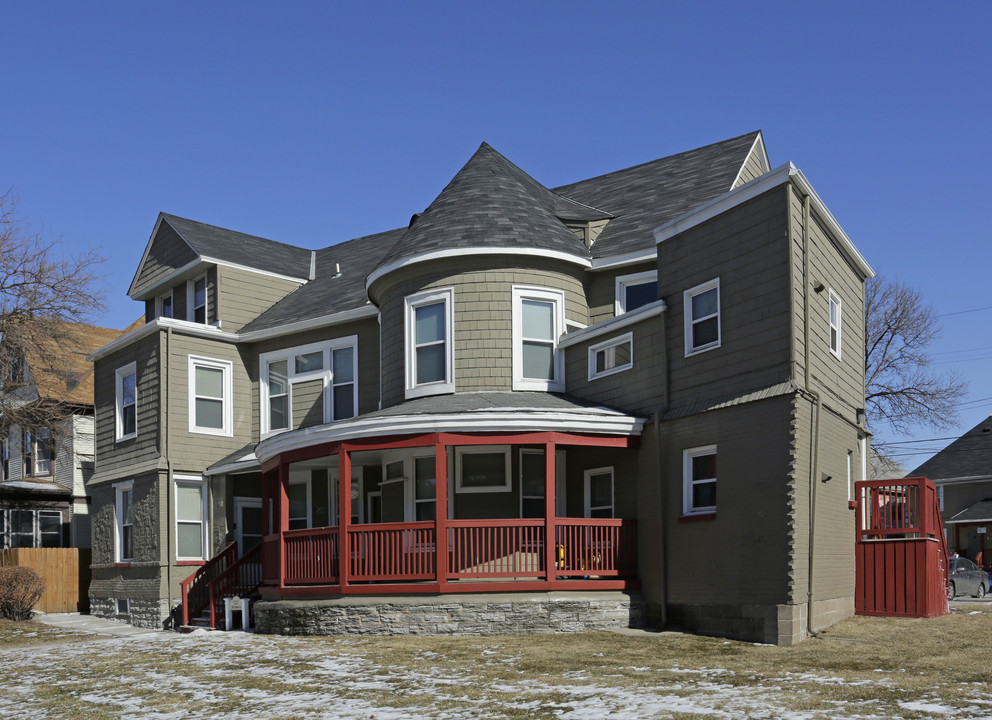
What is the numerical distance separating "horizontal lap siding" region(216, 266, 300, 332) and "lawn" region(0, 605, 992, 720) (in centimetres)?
1038

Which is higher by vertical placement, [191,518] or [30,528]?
[191,518]

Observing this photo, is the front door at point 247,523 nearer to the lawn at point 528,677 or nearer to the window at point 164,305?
the window at point 164,305

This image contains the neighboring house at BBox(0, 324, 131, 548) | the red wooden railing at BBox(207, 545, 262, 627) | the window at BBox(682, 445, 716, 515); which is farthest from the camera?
the neighboring house at BBox(0, 324, 131, 548)

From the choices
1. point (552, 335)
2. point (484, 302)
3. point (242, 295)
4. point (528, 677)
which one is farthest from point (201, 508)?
point (528, 677)

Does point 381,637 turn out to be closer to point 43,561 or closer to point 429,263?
point 429,263

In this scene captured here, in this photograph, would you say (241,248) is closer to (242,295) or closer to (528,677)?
(242,295)

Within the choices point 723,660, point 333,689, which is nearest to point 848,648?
point 723,660

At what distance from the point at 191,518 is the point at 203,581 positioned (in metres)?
1.86

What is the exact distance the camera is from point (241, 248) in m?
27.1

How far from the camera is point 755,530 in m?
15.2

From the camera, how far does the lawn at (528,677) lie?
9961 millimetres

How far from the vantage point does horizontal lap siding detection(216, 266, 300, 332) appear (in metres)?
25.4

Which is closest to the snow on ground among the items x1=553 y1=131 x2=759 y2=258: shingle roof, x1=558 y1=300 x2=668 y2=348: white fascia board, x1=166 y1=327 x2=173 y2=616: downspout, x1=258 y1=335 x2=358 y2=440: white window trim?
x1=558 y1=300 x2=668 y2=348: white fascia board

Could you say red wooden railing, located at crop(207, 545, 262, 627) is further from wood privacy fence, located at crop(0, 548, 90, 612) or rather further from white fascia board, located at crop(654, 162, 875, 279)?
white fascia board, located at crop(654, 162, 875, 279)
